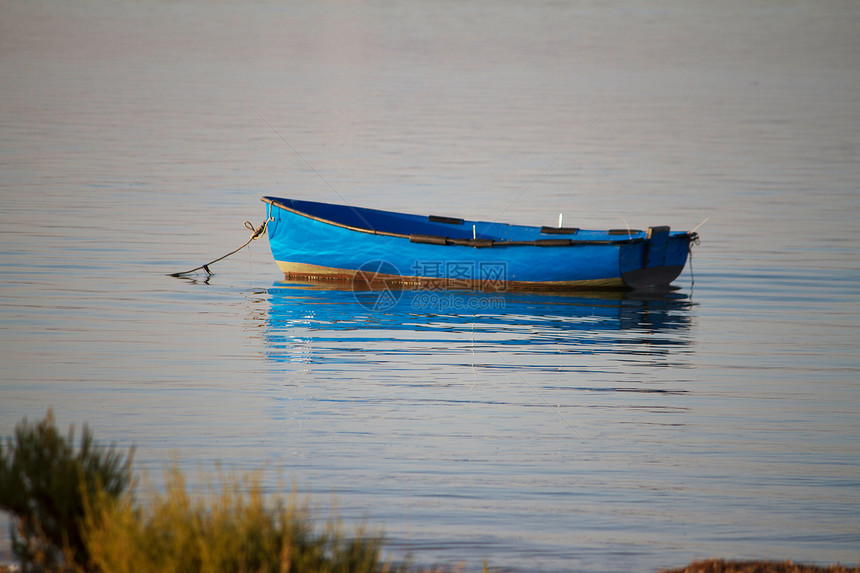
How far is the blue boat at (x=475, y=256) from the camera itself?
17.1 m

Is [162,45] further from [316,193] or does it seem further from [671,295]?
[671,295]

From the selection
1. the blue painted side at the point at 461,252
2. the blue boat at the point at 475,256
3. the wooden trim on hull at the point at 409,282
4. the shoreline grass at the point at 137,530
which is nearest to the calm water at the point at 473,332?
the wooden trim on hull at the point at 409,282

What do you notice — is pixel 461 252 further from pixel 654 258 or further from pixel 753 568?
pixel 753 568

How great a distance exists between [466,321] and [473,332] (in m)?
0.85

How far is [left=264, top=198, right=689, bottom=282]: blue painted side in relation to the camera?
17141 mm

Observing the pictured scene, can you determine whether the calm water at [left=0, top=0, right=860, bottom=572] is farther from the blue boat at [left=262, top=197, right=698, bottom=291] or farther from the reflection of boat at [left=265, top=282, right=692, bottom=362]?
the blue boat at [left=262, top=197, right=698, bottom=291]

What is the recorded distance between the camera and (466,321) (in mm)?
15805

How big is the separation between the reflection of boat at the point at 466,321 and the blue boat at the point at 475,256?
0.26m

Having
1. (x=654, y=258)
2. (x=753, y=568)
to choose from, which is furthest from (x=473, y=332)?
(x=753, y=568)

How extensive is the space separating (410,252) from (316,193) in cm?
1186

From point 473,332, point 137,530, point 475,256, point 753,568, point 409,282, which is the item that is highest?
point 475,256

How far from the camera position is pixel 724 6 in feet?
444

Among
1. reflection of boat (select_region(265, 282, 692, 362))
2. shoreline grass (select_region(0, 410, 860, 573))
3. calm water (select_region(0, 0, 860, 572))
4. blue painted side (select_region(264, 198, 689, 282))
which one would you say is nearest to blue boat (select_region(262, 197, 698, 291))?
blue painted side (select_region(264, 198, 689, 282))

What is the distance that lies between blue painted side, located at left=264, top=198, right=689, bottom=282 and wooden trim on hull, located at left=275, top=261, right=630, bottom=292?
0.10 metres
